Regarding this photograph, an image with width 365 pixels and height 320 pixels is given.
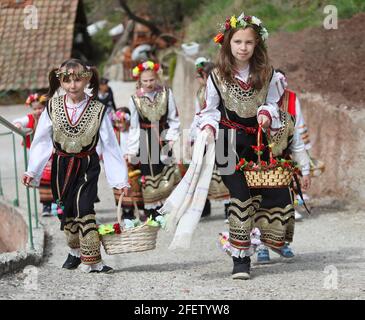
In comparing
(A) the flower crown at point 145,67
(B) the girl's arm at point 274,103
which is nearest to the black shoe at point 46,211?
(A) the flower crown at point 145,67

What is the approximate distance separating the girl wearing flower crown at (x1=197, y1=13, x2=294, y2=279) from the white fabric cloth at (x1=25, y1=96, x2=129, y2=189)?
2.61ft

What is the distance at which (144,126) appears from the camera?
9039mm

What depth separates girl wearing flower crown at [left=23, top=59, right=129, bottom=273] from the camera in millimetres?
6375

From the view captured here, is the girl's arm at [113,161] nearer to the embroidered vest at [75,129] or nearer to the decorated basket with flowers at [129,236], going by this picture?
the embroidered vest at [75,129]

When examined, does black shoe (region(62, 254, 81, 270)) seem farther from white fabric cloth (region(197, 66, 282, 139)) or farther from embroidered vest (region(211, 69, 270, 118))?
embroidered vest (region(211, 69, 270, 118))

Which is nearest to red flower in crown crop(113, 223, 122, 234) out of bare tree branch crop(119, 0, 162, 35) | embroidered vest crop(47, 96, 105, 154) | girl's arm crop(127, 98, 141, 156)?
embroidered vest crop(47, 96, 105, 154)

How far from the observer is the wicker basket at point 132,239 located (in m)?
6.34

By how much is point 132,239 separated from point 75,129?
96 centimetres

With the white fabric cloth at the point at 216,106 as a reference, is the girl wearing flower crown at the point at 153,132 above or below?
below

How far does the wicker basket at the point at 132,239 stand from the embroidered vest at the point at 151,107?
2.76 metres

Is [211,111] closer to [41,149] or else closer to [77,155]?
[77,155]

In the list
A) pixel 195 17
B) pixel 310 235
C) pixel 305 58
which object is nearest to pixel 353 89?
pixel 305 58
